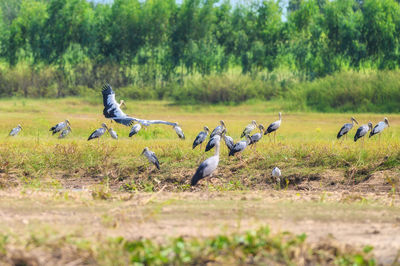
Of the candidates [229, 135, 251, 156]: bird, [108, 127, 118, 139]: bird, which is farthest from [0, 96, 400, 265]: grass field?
[108, 127, 118, 139]: bird

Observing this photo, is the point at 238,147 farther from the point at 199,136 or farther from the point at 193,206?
the point at 193,206

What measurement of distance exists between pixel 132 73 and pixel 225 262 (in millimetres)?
31885

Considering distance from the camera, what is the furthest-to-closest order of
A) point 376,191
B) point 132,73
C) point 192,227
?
point 132,73
point 376,191
point 192,227

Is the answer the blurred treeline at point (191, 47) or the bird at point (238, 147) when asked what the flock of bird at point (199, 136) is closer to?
the bird at point (238, 147)

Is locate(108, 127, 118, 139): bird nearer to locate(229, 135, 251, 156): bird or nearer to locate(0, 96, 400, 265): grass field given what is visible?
locate(0, 96, 400, 265): grass field

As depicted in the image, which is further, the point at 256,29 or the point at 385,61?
the point at 256,29

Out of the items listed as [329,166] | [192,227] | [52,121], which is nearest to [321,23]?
[52,121]

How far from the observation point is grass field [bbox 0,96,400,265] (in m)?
6.02

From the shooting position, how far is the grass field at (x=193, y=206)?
6016 millimetres

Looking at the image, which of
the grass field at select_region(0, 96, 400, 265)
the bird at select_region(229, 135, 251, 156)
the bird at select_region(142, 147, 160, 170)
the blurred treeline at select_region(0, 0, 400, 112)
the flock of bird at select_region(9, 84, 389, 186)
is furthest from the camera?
the blurred treeline at select_region(0, 0, 400, 112)

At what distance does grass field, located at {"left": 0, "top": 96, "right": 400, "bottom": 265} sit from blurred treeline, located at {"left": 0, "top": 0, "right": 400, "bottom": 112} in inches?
690

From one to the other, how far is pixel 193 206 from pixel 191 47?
26.7 meters

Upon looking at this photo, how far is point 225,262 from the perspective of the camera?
5879mm

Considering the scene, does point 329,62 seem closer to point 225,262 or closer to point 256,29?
point 256,29
